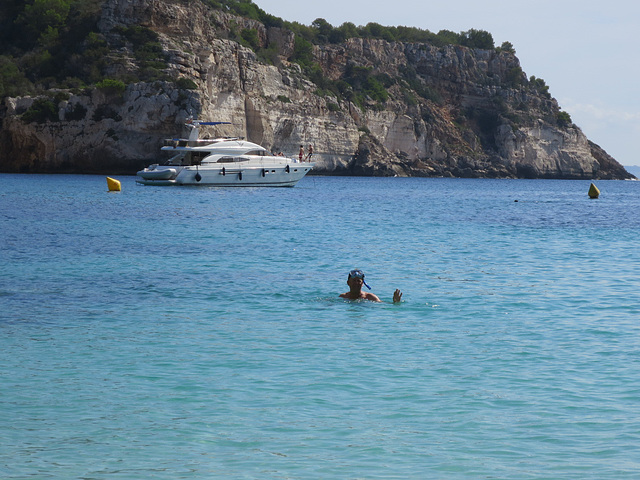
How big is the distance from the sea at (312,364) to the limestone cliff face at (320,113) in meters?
50.9

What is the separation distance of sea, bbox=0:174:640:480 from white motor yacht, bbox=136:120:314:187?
1214 inches

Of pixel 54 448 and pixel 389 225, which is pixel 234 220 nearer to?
pixel 389 225

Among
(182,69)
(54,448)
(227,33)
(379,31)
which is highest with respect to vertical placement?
(379,31)

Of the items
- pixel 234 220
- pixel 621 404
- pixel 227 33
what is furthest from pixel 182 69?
pixel 621 404

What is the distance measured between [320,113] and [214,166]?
Answer: 139 feet

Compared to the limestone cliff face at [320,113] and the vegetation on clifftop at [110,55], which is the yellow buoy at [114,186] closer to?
the limestone cliff face at [320,113]

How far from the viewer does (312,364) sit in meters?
8.84

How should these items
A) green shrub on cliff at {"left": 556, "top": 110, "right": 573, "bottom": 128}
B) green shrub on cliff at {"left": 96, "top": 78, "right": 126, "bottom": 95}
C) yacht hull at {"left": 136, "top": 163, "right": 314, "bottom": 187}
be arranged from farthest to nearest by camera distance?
green shrub on cliff at {"left": 556, "top": 110, "right": 573, "bottom": 128} → green shrub on cliff at {"left": 96, "top": 78, "right": 126, "bottom": 95} → yacht hull at {"left": 136, "top": 163, "right": 314, "bottom": 187}

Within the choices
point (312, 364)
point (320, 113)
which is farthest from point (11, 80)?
point (312, 364)

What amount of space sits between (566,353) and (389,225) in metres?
20.3

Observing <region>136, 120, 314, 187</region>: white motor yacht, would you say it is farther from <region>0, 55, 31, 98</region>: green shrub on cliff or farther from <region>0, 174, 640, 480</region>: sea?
<region>0, 174, 640, 480</region>: sea

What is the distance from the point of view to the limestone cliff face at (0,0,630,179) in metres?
68.1

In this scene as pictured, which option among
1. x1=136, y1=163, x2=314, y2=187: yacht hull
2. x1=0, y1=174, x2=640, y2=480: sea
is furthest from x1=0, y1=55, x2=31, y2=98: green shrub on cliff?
x1=0, y1=174, x2=640, y2=480: sea

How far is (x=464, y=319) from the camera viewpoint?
1159 centimetres
